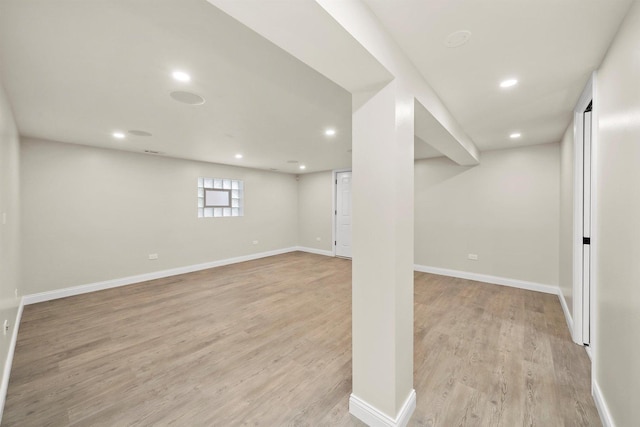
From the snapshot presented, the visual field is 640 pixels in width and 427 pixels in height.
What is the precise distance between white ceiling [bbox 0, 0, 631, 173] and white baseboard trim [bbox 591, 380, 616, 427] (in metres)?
2.22

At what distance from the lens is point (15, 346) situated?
8.03ft

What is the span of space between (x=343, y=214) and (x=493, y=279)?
3490 millimetres

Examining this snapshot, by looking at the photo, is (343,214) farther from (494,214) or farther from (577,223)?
(577,223)

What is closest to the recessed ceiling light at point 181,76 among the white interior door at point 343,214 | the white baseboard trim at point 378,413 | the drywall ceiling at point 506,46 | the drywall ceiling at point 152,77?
the drywall ceiling at point 152,77

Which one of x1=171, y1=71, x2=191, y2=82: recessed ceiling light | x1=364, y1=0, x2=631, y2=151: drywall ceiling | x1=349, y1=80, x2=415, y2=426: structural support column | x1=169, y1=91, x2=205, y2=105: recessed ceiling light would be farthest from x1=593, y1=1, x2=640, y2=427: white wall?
x1=169, y1=91, x2=205, y2=105: recessed ceiling light

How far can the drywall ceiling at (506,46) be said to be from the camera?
1.25 m

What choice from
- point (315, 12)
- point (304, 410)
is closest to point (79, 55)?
point (315, 12)

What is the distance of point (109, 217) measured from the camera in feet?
13.9

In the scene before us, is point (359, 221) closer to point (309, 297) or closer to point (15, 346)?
point (309, 297)

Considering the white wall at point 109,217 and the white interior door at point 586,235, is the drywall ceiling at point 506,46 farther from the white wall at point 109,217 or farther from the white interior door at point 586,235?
the white wall at point 109,217

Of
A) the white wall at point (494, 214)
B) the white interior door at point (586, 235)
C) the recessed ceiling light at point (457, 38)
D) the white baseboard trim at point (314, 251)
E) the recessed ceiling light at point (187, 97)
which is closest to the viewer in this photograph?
the recessed ceiling light at point (457, 38)

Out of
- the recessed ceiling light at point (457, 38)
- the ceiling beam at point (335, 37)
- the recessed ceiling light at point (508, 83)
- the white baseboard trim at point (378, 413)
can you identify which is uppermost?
the recessed ceiling light at point (508, 83)

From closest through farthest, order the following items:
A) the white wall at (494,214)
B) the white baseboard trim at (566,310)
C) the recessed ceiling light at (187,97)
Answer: the recessed ceiling light at (187,97), the white baseboard trim at (566,310), the white wall at (494,214)

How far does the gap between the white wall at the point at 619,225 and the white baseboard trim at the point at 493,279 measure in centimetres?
263
